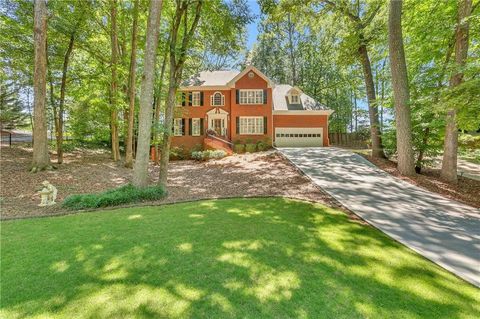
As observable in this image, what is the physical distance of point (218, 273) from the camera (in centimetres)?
336

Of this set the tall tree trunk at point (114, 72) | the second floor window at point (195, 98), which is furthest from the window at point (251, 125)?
the tall tree trunk at point (114, 72)

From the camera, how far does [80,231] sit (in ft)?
15.7

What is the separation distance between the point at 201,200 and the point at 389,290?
17.2ft

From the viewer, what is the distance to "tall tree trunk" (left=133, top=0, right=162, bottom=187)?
7633 millimetres

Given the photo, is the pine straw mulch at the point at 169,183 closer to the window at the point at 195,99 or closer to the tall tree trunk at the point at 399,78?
the tall tree trunk at the point at 399,78

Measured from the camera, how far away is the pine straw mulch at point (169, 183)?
7.22m

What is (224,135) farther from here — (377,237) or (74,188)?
(377,237)

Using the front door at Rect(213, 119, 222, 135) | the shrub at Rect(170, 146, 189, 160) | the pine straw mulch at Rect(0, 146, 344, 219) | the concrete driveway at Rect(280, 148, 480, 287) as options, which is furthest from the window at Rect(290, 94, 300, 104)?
Result: the concrete driveway at Rect(280, 148, 480, 287)

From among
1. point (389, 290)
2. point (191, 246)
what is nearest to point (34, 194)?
point (191, 246)

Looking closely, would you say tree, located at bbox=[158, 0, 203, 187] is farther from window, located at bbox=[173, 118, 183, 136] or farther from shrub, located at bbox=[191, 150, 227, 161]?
window, located at bbox=[173, 118, 183, 136]

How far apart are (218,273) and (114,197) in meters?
4.84

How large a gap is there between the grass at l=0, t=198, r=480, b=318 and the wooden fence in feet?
81.0

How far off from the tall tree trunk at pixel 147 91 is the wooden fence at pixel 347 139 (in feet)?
80.8

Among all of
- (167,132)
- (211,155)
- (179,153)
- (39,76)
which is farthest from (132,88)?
(179,153)
